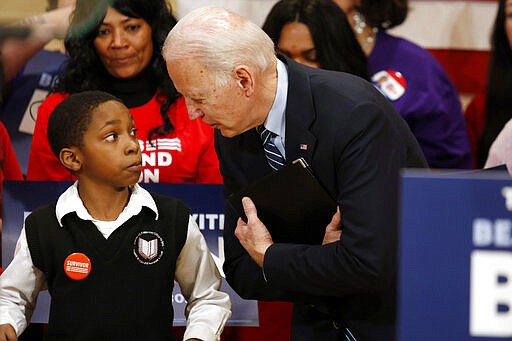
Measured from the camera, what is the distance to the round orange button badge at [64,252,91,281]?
2.34m

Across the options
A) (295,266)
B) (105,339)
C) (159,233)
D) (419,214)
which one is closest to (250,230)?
(295,266)

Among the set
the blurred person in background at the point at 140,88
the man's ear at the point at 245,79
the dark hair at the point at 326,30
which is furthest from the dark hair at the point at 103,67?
the man's ear at the point at 245,79

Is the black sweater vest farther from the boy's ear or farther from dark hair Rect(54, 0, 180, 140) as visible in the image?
dark hair Rect(54, 0, 180, 140)

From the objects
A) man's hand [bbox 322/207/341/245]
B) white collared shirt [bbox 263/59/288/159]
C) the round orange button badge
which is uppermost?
white collared shirt [bbox 263/59/288/159]

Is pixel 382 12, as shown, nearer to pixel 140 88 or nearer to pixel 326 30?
pixel 326 30

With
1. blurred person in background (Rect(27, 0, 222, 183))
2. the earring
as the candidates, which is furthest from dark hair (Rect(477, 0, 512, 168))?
blurred person in background (Rect(27, 0, 222, 183))

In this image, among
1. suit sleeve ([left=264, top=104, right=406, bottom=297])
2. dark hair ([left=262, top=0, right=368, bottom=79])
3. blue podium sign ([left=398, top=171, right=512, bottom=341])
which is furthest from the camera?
dark hair ([left=262, top=0, right=368, bottom=79])

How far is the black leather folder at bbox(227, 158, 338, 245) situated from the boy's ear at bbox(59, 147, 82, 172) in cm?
45

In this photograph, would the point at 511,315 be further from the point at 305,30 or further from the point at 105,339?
the point at 305,30

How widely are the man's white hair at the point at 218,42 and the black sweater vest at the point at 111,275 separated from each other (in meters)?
0.51

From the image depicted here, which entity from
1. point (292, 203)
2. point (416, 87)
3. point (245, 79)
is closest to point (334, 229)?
point (292, 203)

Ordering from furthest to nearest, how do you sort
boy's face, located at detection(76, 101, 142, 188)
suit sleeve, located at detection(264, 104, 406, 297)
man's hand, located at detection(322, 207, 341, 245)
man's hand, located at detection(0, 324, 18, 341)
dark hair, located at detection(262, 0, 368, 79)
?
dark hair, located at detection(262, 0, 368, 79) < boy's face, located at detection(76, 101, 142, 188) < man's hand, located at detection(0, 324, 18, 341) < man's hand, located at detection(322, 207, 341, 245) < suit sleeve, located at detection(264, 104, 406, 297)

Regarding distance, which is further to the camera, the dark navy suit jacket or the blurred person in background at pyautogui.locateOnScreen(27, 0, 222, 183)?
the blurred person in background at pyautogui.locateOnScreen(27, 0, 222, 183)

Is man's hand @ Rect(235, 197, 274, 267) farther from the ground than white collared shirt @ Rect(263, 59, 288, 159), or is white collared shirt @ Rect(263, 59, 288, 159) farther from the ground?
white collared shirt @ Rect(263, 59, 288, 159)
